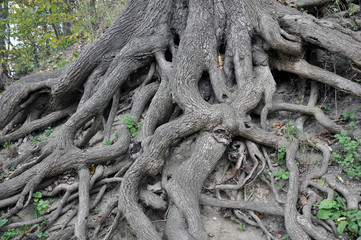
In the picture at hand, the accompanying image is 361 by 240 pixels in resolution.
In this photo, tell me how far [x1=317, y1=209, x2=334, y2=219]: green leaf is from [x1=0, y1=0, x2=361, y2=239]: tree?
111 millimetres

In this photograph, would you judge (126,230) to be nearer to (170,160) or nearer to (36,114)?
(170,160)

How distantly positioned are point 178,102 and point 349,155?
2.35 m

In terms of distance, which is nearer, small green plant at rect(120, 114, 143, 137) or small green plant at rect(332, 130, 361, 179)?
small green plant at rect(332, 130, 361, 179)

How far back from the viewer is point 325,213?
10.0ft

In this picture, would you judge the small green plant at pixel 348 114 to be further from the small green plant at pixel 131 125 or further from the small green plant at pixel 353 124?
the small green plant at pixel 131 125

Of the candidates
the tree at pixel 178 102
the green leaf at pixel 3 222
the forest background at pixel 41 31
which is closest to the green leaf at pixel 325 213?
the tree at pixel 178 102

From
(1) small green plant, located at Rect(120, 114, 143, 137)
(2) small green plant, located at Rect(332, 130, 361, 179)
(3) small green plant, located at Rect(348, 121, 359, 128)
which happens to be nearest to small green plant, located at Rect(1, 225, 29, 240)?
(1) small green plant, located at Rect(120, 114, 143, 137)

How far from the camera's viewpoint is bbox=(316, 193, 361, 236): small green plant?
9.32 ft

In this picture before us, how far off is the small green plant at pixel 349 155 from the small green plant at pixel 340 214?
41 centimetres

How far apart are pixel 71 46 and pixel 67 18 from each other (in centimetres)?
122

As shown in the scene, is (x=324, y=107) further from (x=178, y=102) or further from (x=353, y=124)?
(x=178, y=102)

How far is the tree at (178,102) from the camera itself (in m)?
3.40

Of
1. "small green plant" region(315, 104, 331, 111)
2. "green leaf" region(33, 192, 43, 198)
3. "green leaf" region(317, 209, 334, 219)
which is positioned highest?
"green leaf" region(33, 192, 43, 198)

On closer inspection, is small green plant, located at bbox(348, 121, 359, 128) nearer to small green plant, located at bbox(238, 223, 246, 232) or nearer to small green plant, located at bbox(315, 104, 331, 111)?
small green plant, located at bbox(315, 104, 331, 111)
